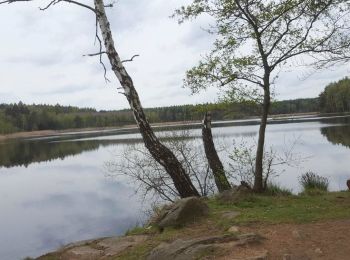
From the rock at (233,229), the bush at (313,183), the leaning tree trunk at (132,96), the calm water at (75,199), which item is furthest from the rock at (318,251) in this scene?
the calm water at (75,199)

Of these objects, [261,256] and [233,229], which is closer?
[261,256]

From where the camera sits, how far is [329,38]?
1007cm

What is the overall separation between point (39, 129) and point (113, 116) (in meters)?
23.3

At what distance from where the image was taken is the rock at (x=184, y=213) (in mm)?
7910

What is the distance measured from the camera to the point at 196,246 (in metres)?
6.13

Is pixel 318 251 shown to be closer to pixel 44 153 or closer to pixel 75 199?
pixel 75 199

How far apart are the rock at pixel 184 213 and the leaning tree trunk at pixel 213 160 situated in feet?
11.5

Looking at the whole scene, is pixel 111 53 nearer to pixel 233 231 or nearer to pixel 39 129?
pixel 233 231

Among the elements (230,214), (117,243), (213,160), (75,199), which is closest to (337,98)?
(75,199)

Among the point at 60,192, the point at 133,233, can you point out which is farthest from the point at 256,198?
the point at 60,192

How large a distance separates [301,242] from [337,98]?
9475 cm

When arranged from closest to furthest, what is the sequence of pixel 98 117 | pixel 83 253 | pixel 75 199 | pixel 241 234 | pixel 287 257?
1. pixel 287 257
2. pixel 241 234
3. pixel 83 253
4. pixel 75 199
5. pixel 98 117

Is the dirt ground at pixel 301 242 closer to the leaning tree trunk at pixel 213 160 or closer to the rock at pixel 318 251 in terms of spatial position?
the rock at pixel 318 251

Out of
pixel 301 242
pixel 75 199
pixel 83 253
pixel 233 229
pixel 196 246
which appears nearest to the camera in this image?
pixel 301 242
